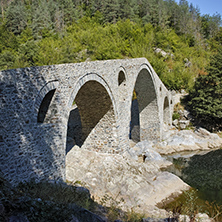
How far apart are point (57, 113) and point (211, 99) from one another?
55.3 ft

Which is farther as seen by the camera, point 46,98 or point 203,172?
point 203,172

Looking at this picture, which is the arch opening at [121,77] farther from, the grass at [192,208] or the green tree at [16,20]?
the green tree at [16,20]

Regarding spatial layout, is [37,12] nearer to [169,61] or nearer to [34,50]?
[34,50]

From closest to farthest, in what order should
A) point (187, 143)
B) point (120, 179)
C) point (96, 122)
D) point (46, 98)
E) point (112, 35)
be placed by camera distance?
1. point (46, 98)
2. point (120, 179)
3. point (96, 122)
4. point (187, 143)
5. point (112, 35)

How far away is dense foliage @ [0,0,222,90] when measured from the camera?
2677cm

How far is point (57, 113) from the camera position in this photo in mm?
6926

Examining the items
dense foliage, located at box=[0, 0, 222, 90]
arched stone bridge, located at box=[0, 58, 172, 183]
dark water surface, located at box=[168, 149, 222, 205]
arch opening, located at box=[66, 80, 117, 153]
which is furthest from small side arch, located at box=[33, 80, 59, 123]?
dense foliage, located at box=[0, 0, 222, 90]

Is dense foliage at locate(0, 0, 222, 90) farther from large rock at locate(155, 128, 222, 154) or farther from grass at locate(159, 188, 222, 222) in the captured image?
grass at locate(159, 188, 222, 222)

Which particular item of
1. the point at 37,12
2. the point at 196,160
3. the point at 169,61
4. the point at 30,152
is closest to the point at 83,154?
the point at 30,152

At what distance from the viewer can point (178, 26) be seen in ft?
137

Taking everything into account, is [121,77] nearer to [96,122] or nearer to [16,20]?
[96,122]

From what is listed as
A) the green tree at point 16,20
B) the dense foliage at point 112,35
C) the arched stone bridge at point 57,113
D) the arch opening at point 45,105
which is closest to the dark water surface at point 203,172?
the arched stone bridge at point 57,113

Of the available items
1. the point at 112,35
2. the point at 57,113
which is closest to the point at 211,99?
the point at 57,113

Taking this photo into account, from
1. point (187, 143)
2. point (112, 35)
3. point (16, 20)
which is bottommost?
point (187, 143)
